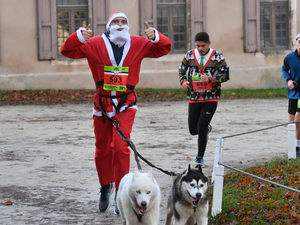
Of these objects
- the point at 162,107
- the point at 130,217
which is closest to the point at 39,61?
the point at 162,107

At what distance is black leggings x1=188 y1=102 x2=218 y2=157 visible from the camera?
23.5 ft

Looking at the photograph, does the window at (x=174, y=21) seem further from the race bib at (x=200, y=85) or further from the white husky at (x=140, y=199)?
the white husky at (x=140, y=199)

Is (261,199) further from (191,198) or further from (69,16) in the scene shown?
(69,16)

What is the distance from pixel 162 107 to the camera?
1541 cm

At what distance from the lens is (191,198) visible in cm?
414

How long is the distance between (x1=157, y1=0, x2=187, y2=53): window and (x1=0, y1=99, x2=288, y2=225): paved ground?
598 cm

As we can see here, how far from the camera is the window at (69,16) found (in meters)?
20.3

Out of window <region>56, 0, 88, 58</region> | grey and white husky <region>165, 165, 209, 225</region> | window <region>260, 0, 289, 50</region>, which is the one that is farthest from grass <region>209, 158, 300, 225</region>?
window <region>260, 0, 289, 50</region>

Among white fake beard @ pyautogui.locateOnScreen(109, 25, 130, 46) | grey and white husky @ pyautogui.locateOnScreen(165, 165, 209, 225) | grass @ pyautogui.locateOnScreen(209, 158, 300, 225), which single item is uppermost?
white fake beard @ pyautogui.locateOnScreen(109, 25, 130, 46)

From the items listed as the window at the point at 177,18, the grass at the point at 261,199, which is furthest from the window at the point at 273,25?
the grass at the point at 261,199

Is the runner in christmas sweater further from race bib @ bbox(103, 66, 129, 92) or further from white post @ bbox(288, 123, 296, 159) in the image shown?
race bib @ bbox(103, 66, 129, 92)

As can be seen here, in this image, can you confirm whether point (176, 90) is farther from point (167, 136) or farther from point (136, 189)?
point (136, 189)

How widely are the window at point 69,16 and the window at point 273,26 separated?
25.7 ft

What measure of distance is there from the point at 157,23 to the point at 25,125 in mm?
10514
